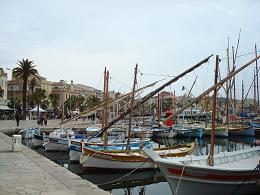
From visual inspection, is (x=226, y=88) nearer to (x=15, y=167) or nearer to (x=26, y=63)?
(x=15, y=167)

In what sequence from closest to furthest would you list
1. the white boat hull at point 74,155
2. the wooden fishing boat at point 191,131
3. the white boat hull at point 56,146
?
the white boat hull at point 74,155 < the white boat hull at point 56,146 < the wooden fishing boat at point 191,131

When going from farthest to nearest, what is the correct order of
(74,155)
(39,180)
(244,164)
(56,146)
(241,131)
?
(241,131), (56,146), (74,155), (244,164), (39,180)

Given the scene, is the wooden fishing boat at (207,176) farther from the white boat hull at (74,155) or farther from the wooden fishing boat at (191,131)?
the wooden fishing boat at (191,131)

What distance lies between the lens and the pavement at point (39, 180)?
418 inches

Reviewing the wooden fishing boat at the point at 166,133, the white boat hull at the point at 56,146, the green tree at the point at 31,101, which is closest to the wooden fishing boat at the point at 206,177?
the white boat hull at the point at 56,146

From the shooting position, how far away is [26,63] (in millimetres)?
69875

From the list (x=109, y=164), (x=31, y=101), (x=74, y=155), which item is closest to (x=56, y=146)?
(x=74, y=155)

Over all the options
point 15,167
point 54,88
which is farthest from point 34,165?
point 54,88

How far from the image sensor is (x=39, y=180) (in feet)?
40.1

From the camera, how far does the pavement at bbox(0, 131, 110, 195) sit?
10.6m

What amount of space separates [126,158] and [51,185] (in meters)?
9.95

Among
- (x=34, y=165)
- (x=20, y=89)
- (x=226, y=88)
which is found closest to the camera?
(x=34, y=165)

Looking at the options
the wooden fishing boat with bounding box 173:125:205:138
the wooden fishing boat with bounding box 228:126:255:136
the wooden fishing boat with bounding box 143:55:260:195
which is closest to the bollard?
the wooden fishing boat with bounding box 143:55:260:195

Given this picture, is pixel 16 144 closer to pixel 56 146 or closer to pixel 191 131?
pixel 56 146
